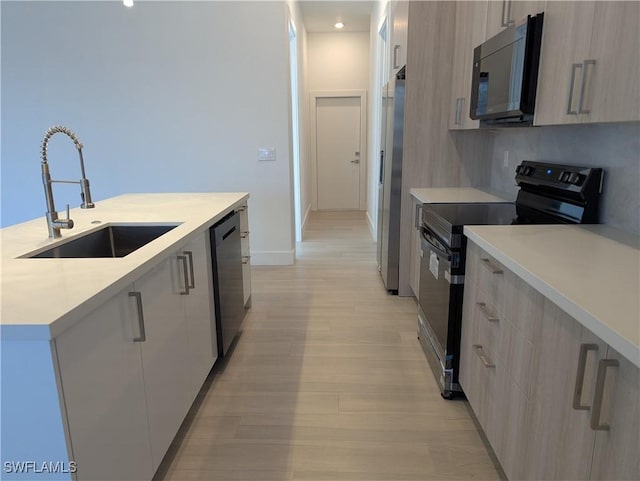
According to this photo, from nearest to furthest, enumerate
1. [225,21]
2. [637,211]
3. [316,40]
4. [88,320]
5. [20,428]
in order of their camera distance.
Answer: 1. [20,428]
2. [88,320]
3. [637,211]
4. [225,21]
5. [316,40]

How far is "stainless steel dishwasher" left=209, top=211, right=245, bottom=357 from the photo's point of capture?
2.30 m

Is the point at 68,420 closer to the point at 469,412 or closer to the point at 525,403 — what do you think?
the point at 525,403

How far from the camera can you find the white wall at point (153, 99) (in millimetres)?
3975

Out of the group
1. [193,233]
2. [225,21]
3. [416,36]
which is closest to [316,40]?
[225,21]

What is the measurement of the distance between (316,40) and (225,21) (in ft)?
11.2

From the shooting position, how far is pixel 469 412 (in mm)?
2064

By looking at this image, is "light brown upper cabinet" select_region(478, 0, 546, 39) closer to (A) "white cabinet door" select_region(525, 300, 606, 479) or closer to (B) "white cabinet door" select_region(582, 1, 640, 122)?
(B) "white cabinet door" select_region(582, 1, 640, 122)

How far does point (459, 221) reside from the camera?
6.60ft

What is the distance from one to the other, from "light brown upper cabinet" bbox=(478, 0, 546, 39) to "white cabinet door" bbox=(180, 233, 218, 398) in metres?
1.86

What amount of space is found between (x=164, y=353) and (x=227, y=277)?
88 cm

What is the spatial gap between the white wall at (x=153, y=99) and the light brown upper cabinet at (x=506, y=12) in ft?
7.24

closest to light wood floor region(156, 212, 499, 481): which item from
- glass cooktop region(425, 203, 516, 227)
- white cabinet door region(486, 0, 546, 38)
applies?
glass cooktop region(425, 203, 516, 227)

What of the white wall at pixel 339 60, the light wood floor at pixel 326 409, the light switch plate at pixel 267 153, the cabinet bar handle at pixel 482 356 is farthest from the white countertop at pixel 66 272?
the white wall at pixel 339 60

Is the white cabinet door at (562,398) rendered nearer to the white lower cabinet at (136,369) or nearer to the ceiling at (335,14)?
the white lower cabinet at (136,369)
